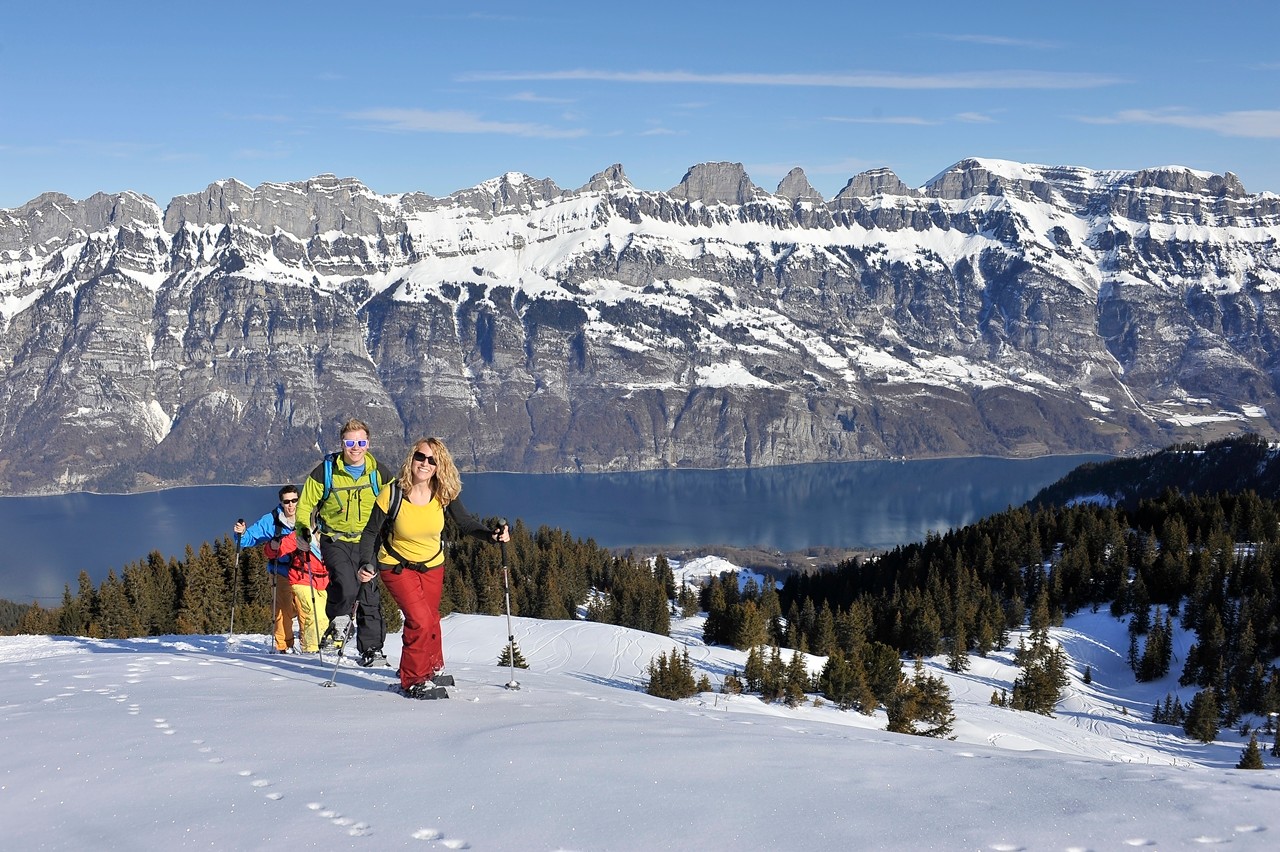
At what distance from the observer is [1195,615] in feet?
244

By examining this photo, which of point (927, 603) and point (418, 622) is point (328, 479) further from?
point (927, 603)

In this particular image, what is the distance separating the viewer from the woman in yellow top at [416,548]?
42.1 ft

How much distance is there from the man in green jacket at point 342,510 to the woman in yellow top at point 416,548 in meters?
1.54

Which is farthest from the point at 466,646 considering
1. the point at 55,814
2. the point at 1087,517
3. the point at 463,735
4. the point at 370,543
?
the point at 1087,517

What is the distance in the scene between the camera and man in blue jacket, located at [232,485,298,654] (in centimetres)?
1848

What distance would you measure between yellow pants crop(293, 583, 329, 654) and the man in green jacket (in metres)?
2.94

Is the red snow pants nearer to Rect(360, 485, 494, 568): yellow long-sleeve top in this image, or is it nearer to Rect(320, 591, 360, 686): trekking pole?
Rect(360, 485, 494, 568): yellow long-sleeve top

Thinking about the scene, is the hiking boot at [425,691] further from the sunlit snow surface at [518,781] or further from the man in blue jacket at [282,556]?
the man in blue jacket at [282,556]

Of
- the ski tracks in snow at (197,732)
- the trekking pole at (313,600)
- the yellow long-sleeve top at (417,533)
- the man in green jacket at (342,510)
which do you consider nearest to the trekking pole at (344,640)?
the man in green jacket at (342,510)

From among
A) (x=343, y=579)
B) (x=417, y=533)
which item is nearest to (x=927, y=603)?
(x=343, y=579)

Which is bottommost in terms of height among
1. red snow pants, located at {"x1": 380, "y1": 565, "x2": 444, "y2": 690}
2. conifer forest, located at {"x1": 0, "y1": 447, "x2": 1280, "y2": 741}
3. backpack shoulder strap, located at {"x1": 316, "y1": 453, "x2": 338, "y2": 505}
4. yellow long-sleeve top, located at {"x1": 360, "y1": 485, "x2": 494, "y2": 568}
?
conifer forest, located at {"x1": 0, "y1": 447, "x2": 1280, "y2": 741}

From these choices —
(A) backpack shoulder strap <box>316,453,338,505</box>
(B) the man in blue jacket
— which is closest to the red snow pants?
(A) backpack shoulder strap <box>316,453,338,505</box>

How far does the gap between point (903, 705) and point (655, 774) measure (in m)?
22.0

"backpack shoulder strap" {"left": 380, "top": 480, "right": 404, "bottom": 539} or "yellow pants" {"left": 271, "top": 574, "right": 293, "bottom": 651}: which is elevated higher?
"backpack shoulder strap" {"left": 380, "top": 480, "right": 404, "bottom": 539}
